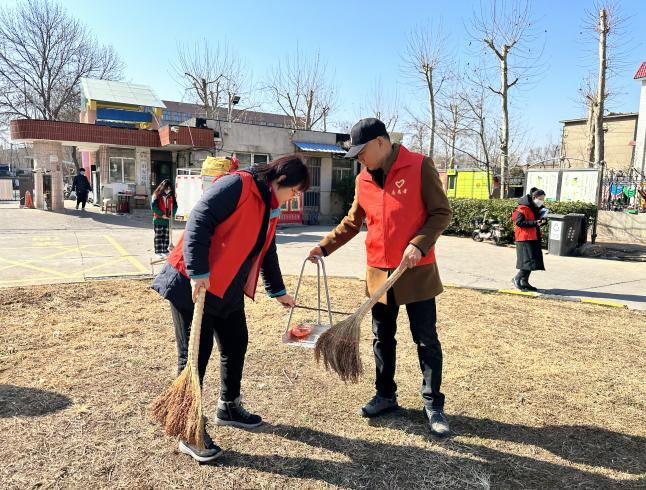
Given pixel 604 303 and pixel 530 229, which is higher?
pixel 530 229

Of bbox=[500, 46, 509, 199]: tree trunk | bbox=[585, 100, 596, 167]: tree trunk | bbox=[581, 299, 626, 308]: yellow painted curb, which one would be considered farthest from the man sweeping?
bbox=[585, 100, 596, 167]: tree trunk

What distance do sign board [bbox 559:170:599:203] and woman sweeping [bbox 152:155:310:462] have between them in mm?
→ 13464

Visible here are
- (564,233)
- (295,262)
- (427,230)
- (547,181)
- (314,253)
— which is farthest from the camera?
(547,181)

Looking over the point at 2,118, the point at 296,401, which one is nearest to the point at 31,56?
the point at 2,118

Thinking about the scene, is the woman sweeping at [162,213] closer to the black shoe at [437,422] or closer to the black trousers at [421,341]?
the black trousers at [421,341]

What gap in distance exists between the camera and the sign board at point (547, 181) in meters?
14.5

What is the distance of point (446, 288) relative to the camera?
736cm

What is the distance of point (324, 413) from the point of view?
3219 millimetres

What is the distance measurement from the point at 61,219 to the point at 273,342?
1495 cm

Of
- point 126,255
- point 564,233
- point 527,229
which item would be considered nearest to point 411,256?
point 527,229

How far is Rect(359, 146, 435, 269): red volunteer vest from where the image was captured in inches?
114

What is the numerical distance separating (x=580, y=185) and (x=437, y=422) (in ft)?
43.6

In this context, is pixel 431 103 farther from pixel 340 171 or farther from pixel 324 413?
pixel 324 413

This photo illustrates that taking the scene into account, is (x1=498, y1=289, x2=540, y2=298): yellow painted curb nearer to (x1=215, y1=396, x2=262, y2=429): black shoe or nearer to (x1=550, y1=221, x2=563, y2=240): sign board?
(x1=550, y1=221, x2=563, y2=240): sign board
